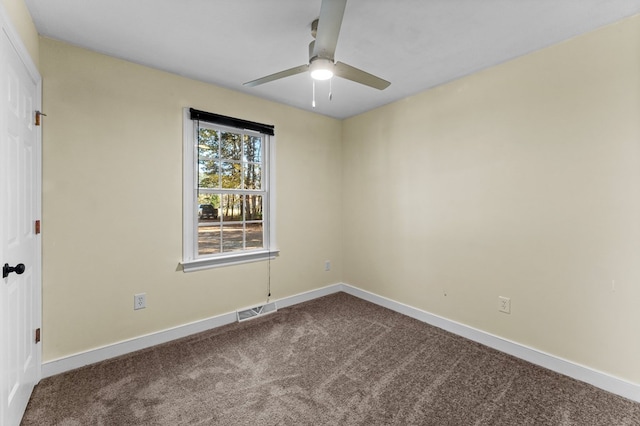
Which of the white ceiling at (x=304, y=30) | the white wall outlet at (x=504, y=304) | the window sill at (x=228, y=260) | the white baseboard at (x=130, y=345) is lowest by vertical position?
the white baseboard at (x=130, y=345)

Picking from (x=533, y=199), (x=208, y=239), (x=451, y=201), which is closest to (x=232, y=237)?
(x=208, y=239)

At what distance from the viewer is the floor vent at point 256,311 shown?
3088 millimetres

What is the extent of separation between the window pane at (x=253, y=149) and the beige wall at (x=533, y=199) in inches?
60.6

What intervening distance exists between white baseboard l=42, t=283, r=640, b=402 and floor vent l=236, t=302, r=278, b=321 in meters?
0.07

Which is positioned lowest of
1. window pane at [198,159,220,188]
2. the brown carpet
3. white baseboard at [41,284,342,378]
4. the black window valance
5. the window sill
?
the brown carpet

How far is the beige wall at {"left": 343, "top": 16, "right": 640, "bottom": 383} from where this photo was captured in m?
1.91

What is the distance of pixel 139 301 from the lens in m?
2.51

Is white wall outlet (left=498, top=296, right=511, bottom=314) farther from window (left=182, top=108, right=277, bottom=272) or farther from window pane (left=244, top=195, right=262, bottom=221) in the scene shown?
window pane (left=244, top=195, right=262, bottom=221)

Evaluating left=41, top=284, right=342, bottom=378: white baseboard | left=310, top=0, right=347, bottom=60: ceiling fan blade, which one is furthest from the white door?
left=310, top=0, right=347, bottom=60: ceiling fan blade

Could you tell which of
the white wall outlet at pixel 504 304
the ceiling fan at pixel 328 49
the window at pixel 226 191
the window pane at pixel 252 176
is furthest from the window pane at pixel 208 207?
the white wall outlet at pixel 504 304

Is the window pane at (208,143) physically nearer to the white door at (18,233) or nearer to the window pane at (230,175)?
the window pane at (230,175)

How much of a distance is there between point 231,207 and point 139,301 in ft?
3.97

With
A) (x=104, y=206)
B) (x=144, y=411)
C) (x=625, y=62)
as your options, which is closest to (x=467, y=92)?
(x=625, y=62)

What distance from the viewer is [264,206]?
3389mm
